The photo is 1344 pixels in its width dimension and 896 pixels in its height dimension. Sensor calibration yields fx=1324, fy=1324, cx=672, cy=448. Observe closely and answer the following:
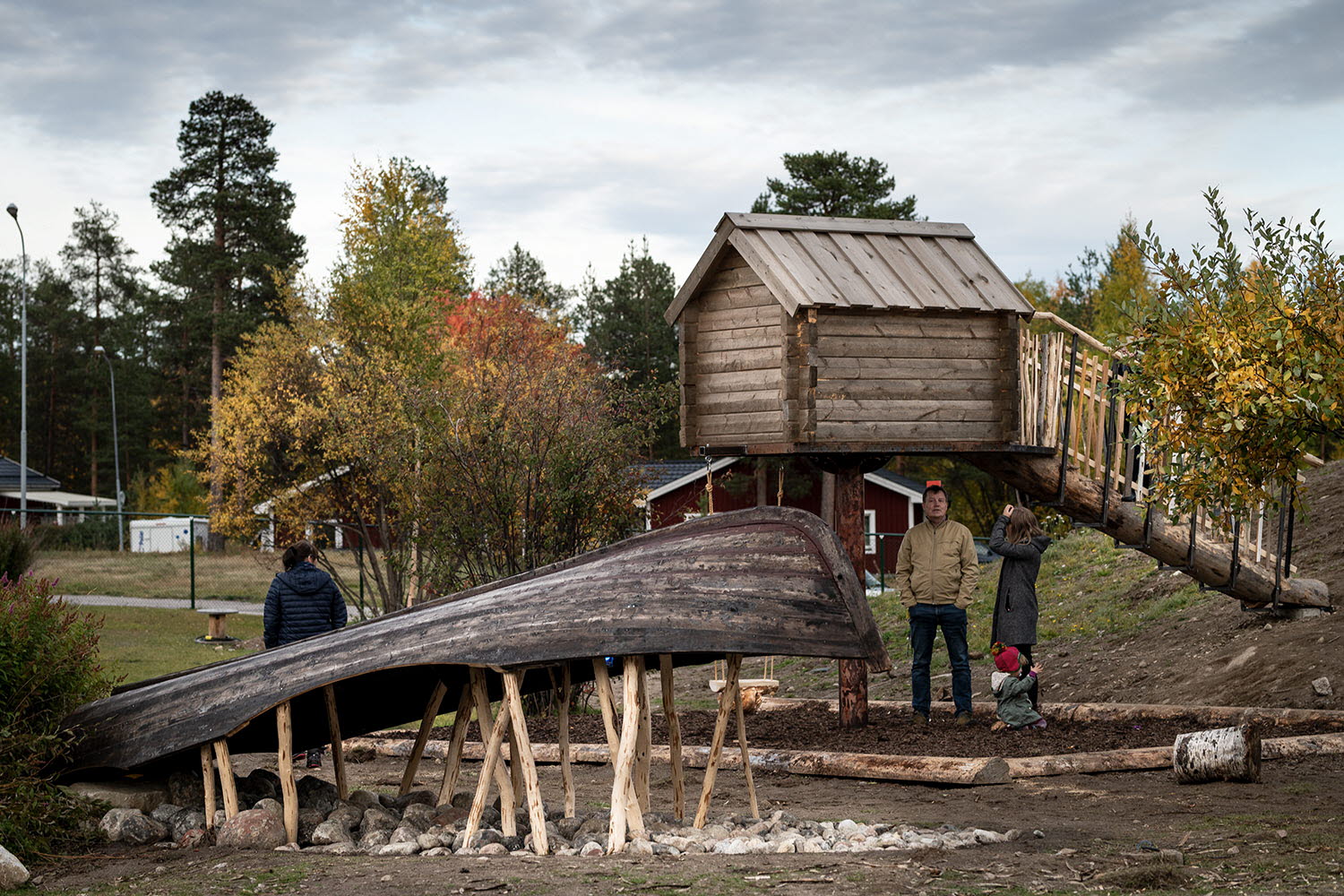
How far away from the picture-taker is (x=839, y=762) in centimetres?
1025

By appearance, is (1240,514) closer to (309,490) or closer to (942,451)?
(942,451)

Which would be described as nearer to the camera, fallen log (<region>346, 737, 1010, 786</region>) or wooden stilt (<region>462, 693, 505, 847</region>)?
wooden stilt (<region>462, 693, 505, 847</region>)

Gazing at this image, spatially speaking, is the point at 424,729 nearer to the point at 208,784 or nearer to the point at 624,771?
the point at 208,784

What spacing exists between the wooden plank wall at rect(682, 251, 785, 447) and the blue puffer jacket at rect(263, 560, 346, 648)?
3.64m

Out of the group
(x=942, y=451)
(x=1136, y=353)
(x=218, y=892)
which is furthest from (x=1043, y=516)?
(x=218, y=892)

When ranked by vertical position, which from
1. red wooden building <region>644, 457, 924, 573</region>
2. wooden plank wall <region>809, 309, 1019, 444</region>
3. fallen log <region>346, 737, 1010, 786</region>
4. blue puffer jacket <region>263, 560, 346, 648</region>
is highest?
wooden plank wall <region>809, 309, 1019, 444</region>

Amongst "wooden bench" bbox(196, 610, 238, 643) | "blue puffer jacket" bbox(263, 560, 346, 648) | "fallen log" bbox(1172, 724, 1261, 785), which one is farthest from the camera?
"wooden bench" bbox(196, 610, 238, 643)

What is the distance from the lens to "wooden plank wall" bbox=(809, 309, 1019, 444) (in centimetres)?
1184

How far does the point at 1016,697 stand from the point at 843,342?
3447 millimetres

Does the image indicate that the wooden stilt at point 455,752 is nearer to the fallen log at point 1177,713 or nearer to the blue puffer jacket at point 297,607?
the blue puffer jacket at point 297,607

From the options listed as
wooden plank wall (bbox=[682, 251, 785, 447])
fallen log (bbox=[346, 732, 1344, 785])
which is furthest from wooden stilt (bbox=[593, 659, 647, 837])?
wooden plank wall (bbox=[682, 251, 785, 447])

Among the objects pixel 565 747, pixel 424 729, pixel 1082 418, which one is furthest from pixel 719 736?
pixel 1082 418

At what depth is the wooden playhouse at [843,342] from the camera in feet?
38.6

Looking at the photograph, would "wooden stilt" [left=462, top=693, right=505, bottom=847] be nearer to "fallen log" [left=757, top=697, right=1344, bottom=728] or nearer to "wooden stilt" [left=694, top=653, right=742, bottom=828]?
"wooden stilt" [left=694, top=653, right=742, bottom=828]
